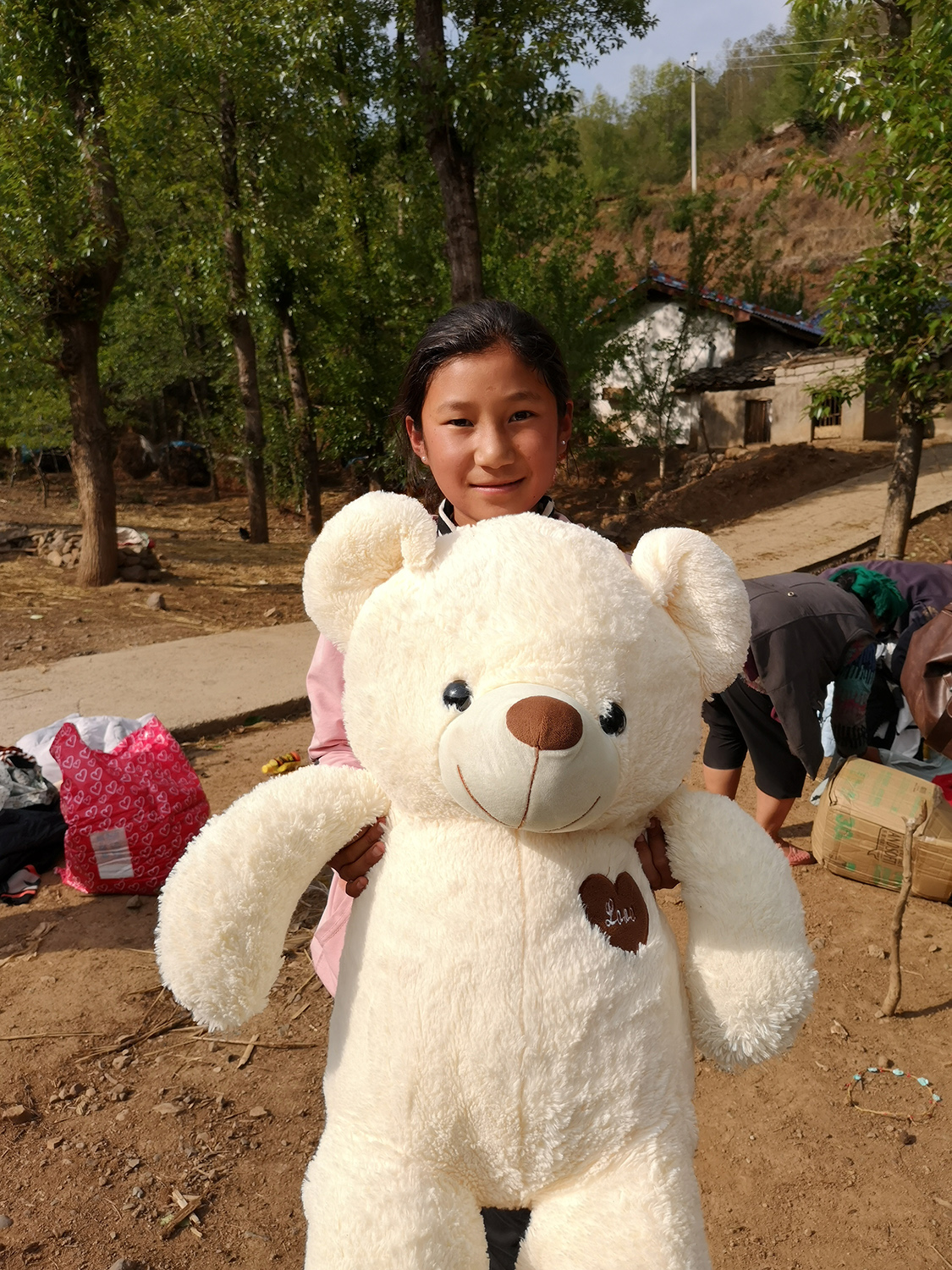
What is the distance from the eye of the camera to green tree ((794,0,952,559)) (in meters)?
5.89

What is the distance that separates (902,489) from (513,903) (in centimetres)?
978

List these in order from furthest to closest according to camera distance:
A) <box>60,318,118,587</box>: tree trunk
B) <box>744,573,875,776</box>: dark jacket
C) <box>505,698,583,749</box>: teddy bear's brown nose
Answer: <box>60,318,118,587</box>: tree trunk, <box>744,573,875,776</box>: dark jacket, <box>505,698,583,749</box>: teddy bear's brown nose

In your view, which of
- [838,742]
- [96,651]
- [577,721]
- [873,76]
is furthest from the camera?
[96,651]

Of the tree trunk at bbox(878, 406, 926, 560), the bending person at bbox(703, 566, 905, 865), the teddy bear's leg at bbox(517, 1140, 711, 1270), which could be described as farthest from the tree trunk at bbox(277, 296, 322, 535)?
the teddy bear's leg at bbox(517, 1140, 711, 1270)

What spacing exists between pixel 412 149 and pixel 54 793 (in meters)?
14.2

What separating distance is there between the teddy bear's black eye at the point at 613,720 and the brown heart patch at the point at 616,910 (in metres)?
0.20

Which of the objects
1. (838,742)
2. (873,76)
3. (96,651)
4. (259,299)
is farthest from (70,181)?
(838,742)

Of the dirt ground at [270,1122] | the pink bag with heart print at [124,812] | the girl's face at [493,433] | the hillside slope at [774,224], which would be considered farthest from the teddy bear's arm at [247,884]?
the hillside slope at [774,224]

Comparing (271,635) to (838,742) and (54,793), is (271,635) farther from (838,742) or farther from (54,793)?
(838,742)

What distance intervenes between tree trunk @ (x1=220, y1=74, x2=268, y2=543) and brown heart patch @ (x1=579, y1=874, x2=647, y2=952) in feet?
36.8

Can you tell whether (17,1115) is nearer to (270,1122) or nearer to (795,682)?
(270,1122)

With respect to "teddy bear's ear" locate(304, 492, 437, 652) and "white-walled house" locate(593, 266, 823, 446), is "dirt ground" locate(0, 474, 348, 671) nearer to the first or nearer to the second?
"teddy bear's ear" locate(304, 492, 437, 652)

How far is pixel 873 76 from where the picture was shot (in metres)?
6.50

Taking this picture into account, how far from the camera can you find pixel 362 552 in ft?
4.22
